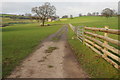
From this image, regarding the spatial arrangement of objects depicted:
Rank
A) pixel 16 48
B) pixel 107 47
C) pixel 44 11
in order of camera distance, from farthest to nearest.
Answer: pixel 44 11 < pixel 16 48 < pixel 107 47

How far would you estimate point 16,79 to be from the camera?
408 centimetres

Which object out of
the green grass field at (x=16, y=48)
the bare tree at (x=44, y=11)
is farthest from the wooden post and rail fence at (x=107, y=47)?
the bare tree at (x=44, y=11)

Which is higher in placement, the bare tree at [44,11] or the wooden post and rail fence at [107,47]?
the bare tree at [44,11]

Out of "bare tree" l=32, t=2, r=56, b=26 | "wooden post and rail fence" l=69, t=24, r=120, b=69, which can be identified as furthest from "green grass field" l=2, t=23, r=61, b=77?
"bare tree" l=32, t=2, r=56, b=26

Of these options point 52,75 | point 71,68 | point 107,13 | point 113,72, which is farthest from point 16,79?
point 107,13

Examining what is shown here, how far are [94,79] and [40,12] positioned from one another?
5060 centimetres

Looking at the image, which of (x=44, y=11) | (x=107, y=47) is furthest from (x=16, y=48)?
(x=44, y=11)

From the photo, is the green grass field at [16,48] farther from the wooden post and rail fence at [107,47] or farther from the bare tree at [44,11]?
the bare tree at [44,11]

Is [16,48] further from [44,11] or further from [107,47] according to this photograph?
[44,11]

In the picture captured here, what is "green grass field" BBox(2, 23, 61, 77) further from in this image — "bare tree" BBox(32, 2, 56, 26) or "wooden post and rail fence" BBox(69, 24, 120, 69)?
"bare tree" BBox(32, 2, 56, 26)

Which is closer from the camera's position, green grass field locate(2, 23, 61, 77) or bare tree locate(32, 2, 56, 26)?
green grass field locate(2, 23, 61, 77)

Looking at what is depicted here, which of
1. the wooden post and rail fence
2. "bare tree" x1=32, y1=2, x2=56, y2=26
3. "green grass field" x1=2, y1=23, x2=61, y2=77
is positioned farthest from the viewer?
"bare tree" x1=32, y1=2, x2=56, y2=26

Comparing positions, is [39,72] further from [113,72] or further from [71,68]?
[113,72]

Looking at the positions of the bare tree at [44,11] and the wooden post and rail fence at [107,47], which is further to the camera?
the bare tree at [44,11]
